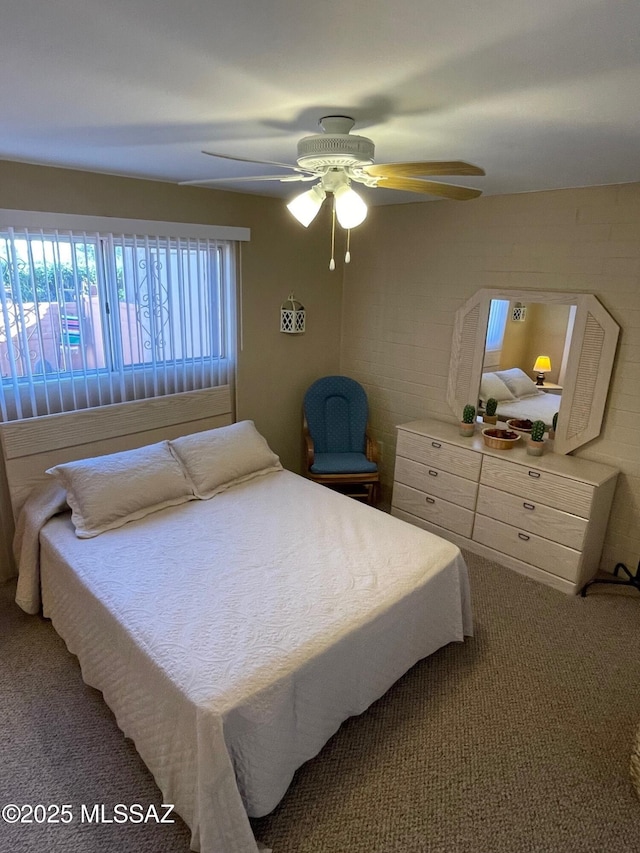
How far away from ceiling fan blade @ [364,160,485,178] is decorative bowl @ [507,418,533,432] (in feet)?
7.30

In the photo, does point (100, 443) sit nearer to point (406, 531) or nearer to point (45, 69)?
point (406, 531)

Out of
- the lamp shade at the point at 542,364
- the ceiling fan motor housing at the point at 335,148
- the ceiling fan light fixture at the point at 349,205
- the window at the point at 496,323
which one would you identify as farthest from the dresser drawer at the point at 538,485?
the ceiling fan motor housing at the point at 335,148

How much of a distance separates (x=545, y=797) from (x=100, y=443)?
108 inches

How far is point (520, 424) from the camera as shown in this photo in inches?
136

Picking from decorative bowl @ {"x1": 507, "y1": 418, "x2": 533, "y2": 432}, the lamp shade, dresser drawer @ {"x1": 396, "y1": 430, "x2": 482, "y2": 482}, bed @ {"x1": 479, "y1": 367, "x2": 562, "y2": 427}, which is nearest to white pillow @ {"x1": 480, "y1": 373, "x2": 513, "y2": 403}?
bed @ {"x1": 479, "y1": 367, "x2": 562, "y2": 427}

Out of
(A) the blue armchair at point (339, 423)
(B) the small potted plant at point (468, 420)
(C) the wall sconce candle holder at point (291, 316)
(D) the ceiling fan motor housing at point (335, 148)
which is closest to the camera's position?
(D) the ceiling fan motor housing at point (335, 148)

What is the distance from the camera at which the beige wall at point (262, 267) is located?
2727 millimetres

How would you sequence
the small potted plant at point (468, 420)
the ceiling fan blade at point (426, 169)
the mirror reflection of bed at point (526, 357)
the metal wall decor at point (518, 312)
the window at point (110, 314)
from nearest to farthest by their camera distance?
the ceiling fan blade at point (426, 169) < the window at point (110, 314) < the mirror reflection of bed at point (526, 357) < the metal wall decor at point (518, 312) < the small potted plant at point (468, 420)

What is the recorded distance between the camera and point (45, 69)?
1.31 m

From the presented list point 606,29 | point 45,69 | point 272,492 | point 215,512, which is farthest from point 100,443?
point 606,29

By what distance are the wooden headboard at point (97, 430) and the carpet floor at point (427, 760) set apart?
78 centimetres

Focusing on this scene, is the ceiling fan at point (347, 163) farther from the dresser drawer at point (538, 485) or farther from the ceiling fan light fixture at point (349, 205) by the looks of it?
the dresser drawer at point (538, 485)

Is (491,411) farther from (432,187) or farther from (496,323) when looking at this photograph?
(432,187)

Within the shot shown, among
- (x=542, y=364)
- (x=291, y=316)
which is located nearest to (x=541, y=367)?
(x=542, y=364)
